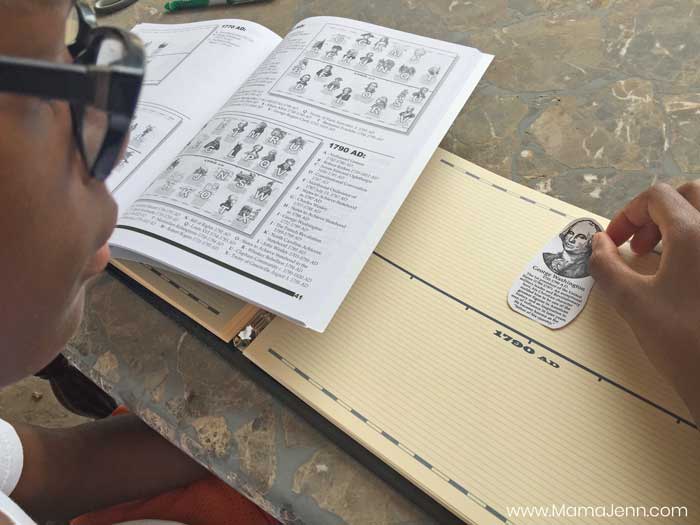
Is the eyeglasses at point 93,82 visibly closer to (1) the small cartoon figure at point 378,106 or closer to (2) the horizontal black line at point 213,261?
(2) the horizontal black line at point 213,261

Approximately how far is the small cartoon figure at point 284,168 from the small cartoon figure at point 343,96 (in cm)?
10

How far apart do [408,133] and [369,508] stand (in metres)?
0.35

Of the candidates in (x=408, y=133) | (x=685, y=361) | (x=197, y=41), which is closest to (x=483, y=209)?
(x=408, y=133)

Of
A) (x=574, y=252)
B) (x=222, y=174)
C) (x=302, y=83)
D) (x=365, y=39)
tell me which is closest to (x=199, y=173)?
(x=222, y=174)

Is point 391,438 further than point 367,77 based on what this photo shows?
No

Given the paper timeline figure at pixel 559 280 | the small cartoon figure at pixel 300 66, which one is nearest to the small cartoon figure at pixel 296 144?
the small cartoon figure at pixel 300 66

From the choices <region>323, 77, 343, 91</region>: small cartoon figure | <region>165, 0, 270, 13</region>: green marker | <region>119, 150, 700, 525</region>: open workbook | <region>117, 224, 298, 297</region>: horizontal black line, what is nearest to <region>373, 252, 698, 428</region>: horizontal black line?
<region>119, 150, 700, 525</region>: open workbook

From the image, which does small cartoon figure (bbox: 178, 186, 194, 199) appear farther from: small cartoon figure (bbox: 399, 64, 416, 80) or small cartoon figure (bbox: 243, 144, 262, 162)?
small cartoon figure (bbox: 399, 64, 416, 80)

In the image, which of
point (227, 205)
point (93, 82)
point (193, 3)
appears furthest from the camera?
point (193, 3)

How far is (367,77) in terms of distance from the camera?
2.02 ft

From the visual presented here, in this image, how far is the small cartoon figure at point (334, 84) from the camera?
0.61 metres

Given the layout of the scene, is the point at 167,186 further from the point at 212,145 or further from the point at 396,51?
the point at 396,51

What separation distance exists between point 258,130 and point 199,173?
77 millimetres

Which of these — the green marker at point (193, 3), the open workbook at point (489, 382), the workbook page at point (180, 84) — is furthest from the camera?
the green marker at point (193, 3)
